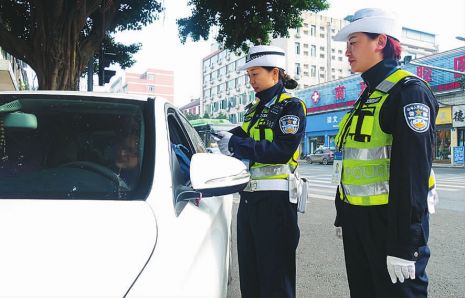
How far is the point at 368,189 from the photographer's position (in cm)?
182

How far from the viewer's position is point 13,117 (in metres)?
1.99

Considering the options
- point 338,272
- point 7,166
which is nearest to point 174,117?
point 7,166

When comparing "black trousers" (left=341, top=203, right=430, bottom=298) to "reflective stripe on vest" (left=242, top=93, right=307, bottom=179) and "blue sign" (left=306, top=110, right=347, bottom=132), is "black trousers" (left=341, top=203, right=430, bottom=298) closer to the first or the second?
"reflective stripe on vest" (left=242, top=93, right=307, bottom=179)

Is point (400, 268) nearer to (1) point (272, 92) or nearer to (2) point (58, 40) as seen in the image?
(1) point (272, 92)

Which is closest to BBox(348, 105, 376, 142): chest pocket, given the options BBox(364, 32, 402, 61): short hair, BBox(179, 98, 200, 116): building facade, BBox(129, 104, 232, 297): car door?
BBox(364, 32, 402, 61): short hair

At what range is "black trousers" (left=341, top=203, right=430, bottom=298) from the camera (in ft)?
5.42

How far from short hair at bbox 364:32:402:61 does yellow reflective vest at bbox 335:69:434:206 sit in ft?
0.39

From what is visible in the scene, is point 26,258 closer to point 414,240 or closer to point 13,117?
point 13,117

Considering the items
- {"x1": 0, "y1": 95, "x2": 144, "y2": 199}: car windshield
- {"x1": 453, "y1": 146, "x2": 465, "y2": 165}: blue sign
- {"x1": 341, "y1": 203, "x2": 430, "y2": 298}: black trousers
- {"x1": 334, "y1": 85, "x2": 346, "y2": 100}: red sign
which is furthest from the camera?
{"x1": 334, "y1": 85, "x2": 346, "y2": 100}: red sign

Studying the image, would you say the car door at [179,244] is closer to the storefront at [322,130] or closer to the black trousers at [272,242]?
the black trousers at [272,242]

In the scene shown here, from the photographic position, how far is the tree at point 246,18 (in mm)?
9055

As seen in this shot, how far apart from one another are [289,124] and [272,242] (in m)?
0.72

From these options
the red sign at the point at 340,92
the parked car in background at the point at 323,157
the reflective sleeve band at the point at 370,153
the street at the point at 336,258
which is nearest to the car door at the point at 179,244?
the reflective sleeve band at the point at 370,153

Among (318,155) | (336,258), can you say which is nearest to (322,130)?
(318,155)
